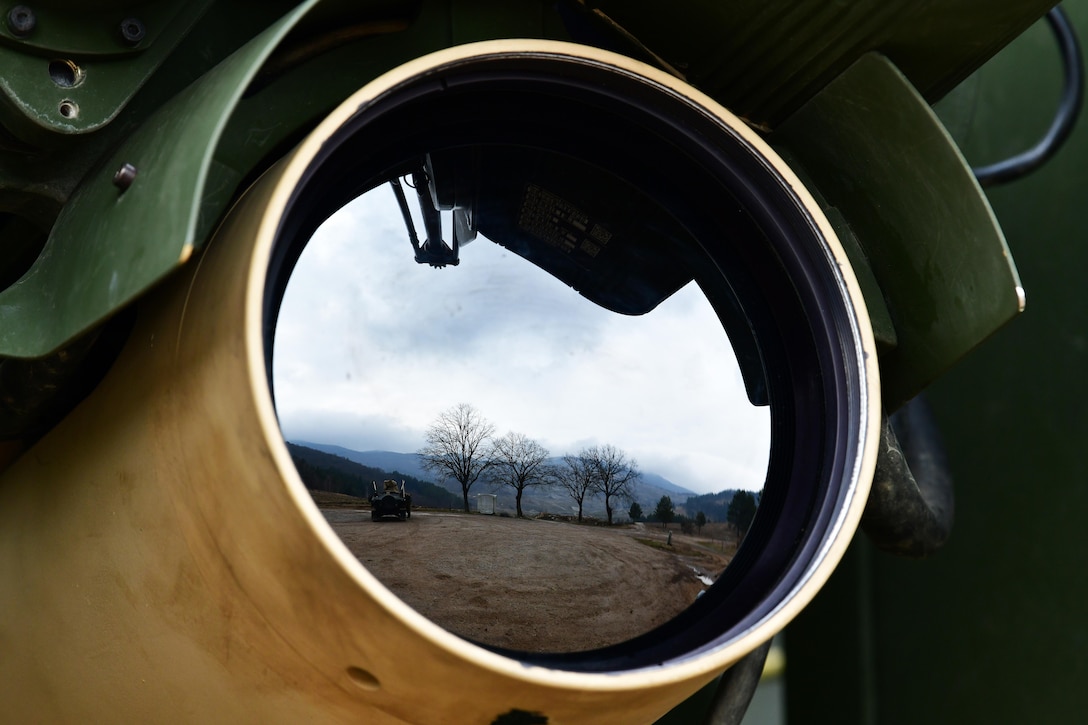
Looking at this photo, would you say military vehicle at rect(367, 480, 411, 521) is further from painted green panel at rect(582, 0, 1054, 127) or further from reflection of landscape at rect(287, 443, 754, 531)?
painted green panel at rect(582, 0, 1054, 127)

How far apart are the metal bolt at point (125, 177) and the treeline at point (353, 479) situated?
7.8 inches

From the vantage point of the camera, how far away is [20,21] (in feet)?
2.17

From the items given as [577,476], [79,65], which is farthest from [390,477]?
[79,65]

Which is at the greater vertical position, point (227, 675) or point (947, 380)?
point (947, 380)

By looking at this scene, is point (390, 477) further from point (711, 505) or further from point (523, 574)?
A: point (711, 505)

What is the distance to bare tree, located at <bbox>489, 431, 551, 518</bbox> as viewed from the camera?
644 mm

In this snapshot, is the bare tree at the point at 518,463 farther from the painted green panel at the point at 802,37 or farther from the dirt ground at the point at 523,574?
the painted green panel at the point at 802,37

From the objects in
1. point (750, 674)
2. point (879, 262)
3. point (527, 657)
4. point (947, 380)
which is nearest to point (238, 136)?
point (527, 657)

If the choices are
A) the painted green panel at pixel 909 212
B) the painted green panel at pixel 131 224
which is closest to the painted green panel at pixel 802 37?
the painted green panel at pixel 909 212

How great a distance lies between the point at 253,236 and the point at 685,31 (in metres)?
0.39

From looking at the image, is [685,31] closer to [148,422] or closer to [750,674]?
[148,422]

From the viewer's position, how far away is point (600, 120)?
2.51 ft

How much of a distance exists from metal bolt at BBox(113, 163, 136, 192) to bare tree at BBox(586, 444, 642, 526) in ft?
1.15

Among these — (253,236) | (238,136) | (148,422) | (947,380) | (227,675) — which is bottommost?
(227,675)
